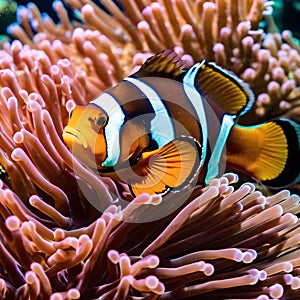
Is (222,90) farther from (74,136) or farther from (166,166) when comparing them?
(74,136)

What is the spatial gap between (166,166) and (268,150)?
333 millimetres

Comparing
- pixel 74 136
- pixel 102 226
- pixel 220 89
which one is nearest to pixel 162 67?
pixel 220 89

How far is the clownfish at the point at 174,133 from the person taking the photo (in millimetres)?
1012

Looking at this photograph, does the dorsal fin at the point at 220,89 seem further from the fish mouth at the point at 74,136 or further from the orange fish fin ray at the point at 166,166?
the fish mouth at the point at 74,136

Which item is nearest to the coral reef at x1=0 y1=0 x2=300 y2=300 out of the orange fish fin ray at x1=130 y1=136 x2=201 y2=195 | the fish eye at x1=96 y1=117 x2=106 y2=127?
the orange fish fin ray at x1=130 y1=136 x2=201 y2=195

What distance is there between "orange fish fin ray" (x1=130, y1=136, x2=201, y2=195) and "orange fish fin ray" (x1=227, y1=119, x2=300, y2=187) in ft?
0.60

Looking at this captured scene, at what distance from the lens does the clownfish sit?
1.01 metres

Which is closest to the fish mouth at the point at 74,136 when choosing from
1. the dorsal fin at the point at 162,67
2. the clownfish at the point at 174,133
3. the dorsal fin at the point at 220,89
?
the clownfish at the point at 174,133

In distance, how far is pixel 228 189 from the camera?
3.65 ft

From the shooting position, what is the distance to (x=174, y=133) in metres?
1.09

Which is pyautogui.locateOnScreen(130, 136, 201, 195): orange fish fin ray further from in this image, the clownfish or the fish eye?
the fish eye

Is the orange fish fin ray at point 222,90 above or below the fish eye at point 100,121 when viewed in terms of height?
Answer: below

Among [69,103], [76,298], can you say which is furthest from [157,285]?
[69,103]

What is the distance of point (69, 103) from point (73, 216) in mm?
306
